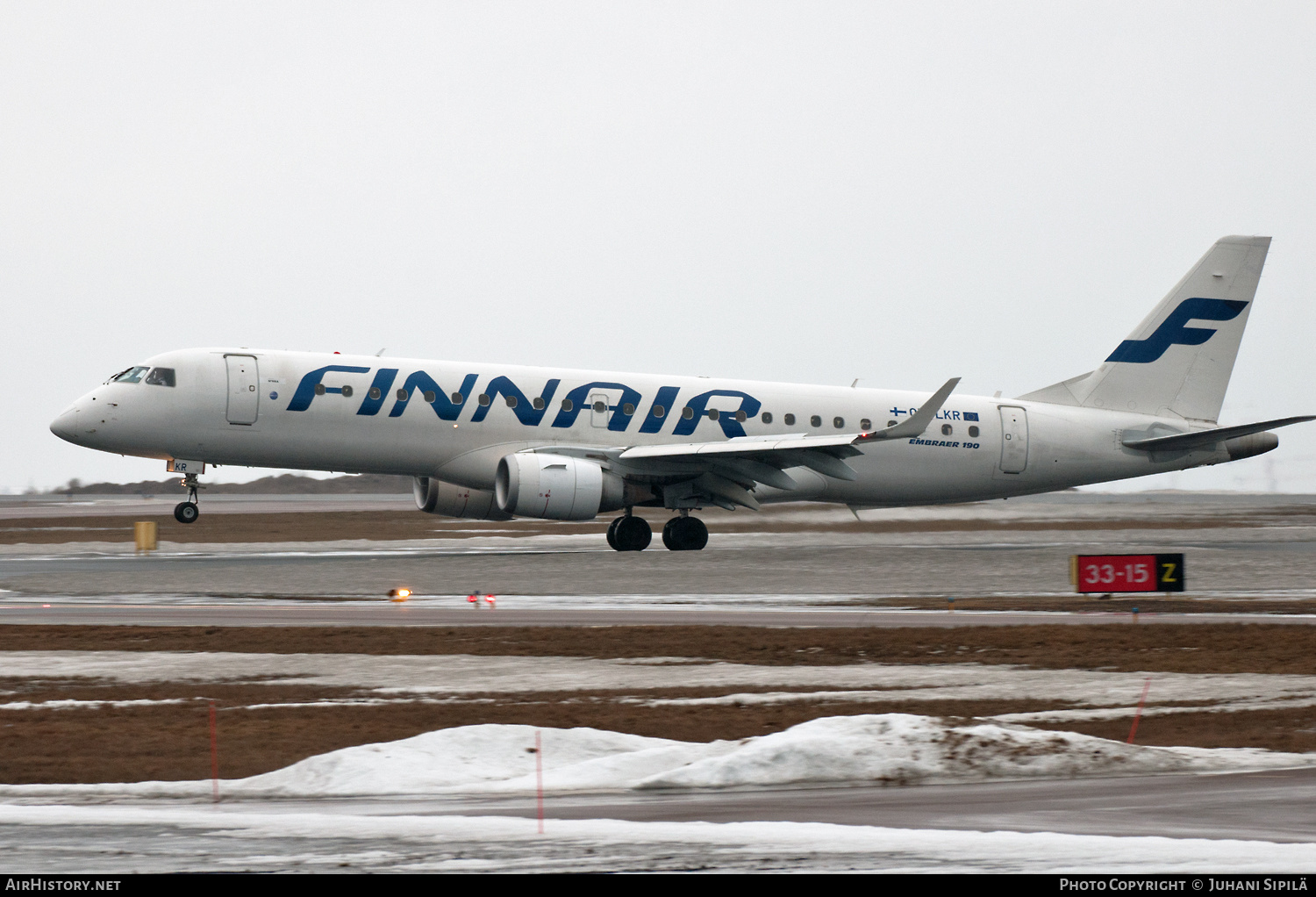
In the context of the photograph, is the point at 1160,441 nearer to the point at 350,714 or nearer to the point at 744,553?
the point at 744,553

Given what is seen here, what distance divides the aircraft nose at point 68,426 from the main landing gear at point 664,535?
12.7m

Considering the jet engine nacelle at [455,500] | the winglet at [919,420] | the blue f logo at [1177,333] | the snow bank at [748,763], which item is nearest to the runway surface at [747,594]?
the snow bank at [748,763]

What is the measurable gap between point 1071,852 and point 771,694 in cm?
748

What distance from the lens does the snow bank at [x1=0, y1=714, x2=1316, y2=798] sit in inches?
434

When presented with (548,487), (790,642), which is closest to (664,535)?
(548,487)

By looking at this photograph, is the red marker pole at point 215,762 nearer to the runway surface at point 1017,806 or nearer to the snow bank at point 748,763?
the snow bank at point 748,763

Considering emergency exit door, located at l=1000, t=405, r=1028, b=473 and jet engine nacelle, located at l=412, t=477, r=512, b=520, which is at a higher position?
emergency exit door, located at l=1000, t=405, r=1028, b=473

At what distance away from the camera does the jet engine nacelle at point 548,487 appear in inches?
1318

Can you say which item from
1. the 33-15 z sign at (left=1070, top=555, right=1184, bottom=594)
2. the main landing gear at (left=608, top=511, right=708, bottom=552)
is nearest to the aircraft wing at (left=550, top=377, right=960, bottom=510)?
the main landing gear at (left=608, top=511, right=708, bottom=552)

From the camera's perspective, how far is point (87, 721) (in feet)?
46.4

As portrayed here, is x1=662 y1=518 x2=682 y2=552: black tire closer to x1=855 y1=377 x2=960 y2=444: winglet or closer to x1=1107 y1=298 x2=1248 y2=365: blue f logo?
x1=855 y1=377 x2=960 y2=444: winglet

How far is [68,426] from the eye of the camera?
34156mm

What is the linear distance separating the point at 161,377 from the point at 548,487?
30.4 ft

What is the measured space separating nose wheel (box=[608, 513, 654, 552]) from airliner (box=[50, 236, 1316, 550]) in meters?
0.06
